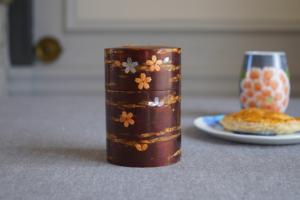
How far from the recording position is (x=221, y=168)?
0.40 m

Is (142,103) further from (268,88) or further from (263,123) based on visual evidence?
(268,88)

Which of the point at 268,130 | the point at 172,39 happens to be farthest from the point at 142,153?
the point at 172,39

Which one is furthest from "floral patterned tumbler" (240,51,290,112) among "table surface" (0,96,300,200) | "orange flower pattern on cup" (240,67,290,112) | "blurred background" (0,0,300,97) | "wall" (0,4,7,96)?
"wall" (0,4,7,96)

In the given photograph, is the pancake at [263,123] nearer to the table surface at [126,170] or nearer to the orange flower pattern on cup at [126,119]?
the table surface at [126,170]

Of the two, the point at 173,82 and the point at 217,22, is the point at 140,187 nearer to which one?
the point at 173,82

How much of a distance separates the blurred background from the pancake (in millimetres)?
955

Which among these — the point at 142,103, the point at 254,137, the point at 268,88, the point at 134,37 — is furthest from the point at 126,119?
the point at 134,37

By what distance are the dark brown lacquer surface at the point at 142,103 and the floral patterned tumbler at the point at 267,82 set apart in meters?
0.29

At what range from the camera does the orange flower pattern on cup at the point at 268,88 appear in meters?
0.67

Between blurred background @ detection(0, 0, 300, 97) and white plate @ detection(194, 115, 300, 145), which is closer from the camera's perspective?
white plate @ detection(194, 115, 300, 145)

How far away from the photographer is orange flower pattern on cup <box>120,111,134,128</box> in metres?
0.40

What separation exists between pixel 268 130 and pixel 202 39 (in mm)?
987

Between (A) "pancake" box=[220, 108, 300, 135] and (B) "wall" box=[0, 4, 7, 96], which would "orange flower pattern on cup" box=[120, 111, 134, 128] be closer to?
(A) "pancake" box=[220, 108, 300, 135]

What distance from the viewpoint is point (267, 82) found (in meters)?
0.67
